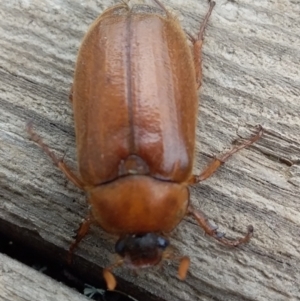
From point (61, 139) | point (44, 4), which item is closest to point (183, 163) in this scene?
point (61, 139)

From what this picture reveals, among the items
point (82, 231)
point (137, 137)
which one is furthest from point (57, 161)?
point (137, 137)

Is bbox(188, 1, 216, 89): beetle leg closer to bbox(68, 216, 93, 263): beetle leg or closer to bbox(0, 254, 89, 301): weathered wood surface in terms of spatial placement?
bbox(68, 216, 93, 263): beetle leg

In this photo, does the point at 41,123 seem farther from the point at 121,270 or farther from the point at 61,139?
the point at 121,270

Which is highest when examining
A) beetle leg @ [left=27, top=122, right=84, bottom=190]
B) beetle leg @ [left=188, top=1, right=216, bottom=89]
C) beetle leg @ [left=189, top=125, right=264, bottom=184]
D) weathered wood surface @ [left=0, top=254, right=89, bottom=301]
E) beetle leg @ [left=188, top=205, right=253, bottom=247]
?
beetle leg @ [left=188, top=1, right=216, bottom=89]

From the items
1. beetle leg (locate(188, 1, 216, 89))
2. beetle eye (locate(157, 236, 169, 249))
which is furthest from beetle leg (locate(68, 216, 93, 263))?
beetle leg (locate(188, 1, 216, 89))

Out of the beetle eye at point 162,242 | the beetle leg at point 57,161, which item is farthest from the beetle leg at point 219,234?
the beetle leg at point 57,161

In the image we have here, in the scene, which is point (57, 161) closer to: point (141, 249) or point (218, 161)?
point (141, 249)

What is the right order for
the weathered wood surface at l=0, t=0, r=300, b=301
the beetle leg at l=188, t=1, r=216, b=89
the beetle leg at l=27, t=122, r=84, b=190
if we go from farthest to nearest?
the beetle leg at l=188, t=1, r=216, b=89
the beetle leg at l=27, t=122, r=84, b=190
the weathered wood surface at l=0, t=0, r=300, b=301
